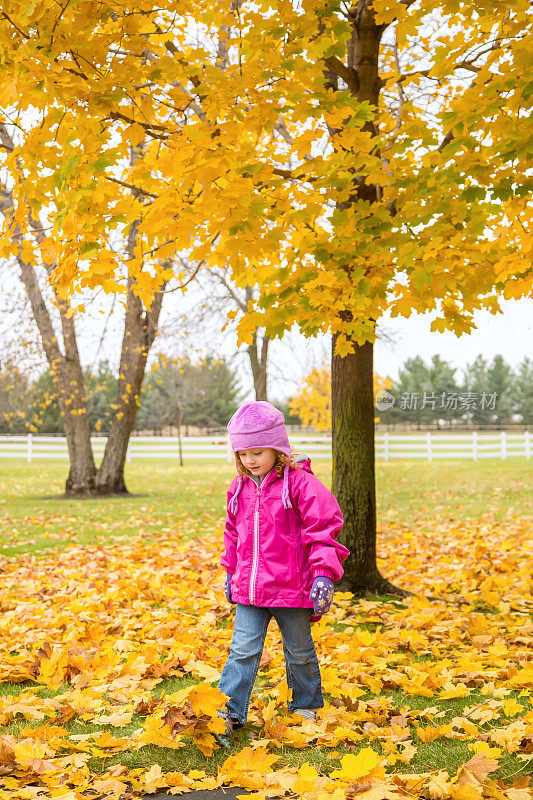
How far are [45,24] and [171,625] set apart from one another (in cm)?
352

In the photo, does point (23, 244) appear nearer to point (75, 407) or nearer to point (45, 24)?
point (45, 24)

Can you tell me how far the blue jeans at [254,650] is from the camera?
3111 mm

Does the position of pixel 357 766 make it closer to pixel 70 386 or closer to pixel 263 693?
pixel 263 693

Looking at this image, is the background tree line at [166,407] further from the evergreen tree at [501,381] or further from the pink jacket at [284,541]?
the pink jacket at [284,541]

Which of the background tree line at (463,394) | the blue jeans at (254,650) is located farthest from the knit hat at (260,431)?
the background tree line at (463,394)

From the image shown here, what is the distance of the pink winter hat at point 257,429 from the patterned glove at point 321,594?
1.91ft

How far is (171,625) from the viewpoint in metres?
4.72

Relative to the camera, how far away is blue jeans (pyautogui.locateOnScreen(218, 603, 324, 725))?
3111 mm

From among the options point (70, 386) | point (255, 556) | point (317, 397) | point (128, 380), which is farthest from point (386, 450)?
point (255, 556)

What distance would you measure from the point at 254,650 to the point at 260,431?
96 centimetres

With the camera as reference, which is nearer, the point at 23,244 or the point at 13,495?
the point at 23,244

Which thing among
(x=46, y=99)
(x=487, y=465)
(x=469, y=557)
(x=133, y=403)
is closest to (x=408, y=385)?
(x=487, y=465)

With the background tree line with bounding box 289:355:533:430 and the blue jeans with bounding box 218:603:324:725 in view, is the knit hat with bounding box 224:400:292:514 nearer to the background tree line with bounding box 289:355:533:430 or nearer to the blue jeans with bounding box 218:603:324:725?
the blue jeans with bounding box 218:603:324:725

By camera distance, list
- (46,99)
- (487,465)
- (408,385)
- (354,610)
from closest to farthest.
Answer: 1. (46,99)
2. (354,610)
3. (487,465)
4. (408,385)
